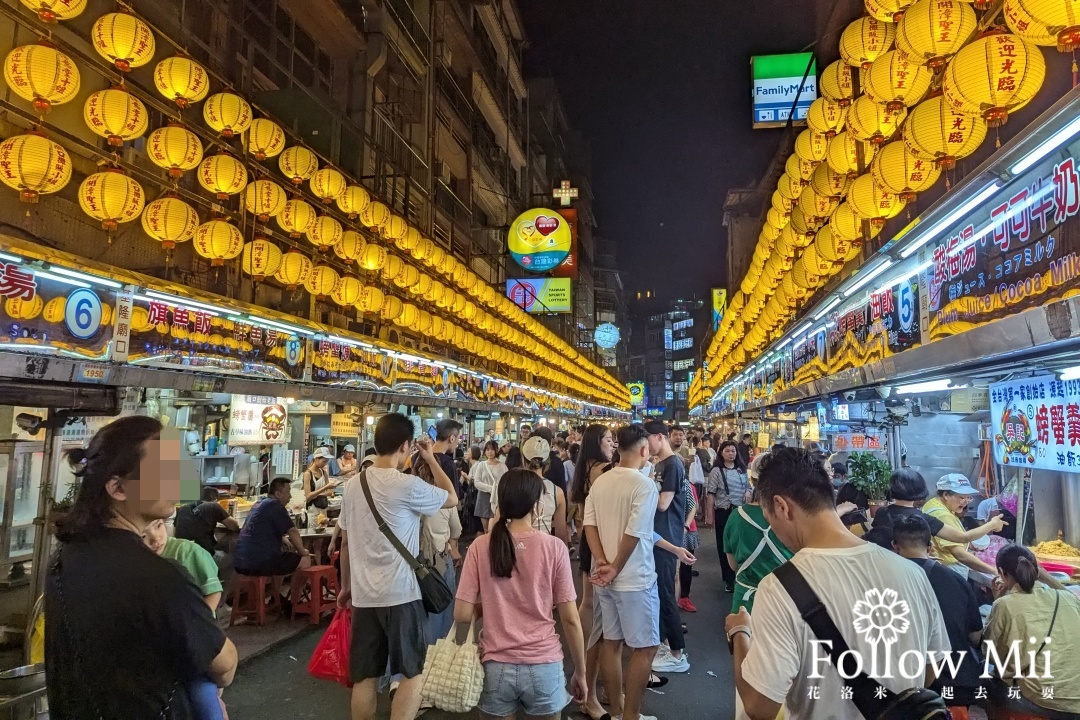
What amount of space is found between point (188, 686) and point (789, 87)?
1984 centimetres

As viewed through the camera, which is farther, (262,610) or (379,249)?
(379,249)

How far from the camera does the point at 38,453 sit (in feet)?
30.5

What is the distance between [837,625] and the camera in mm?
1945

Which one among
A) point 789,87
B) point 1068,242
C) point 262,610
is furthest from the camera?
point 789,87

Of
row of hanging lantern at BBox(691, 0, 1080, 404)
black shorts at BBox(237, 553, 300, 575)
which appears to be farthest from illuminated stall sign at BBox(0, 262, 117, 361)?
row of hanging lantern at BBox(691, 0, 1080, 404)

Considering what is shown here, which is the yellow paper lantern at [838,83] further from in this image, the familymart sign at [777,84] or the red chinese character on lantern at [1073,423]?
the familymart sign at [777,84]

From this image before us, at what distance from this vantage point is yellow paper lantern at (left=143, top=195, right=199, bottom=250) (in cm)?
725

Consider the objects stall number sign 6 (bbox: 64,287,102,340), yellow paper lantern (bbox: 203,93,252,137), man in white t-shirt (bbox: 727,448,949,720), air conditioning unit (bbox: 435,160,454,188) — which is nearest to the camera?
man in white t-shirt (bbox: 727,448,949,720)

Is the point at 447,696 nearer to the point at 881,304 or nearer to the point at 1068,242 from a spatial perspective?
the point at 1068,242

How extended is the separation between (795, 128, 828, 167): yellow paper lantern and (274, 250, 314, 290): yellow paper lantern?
25.3 feet

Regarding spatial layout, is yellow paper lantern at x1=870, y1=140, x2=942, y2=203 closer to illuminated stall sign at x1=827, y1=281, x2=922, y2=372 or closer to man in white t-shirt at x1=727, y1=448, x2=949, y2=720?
illuminated stall sign at x1=827, y1=281, x2=922, y2=372

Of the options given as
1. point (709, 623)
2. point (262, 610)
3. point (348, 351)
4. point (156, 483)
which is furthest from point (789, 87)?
point (156, 483)

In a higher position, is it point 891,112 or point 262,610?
point 891,112

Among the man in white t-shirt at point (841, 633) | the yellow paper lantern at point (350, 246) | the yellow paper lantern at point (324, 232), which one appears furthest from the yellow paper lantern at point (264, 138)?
the man in white t-shirt at point (841, 633)
